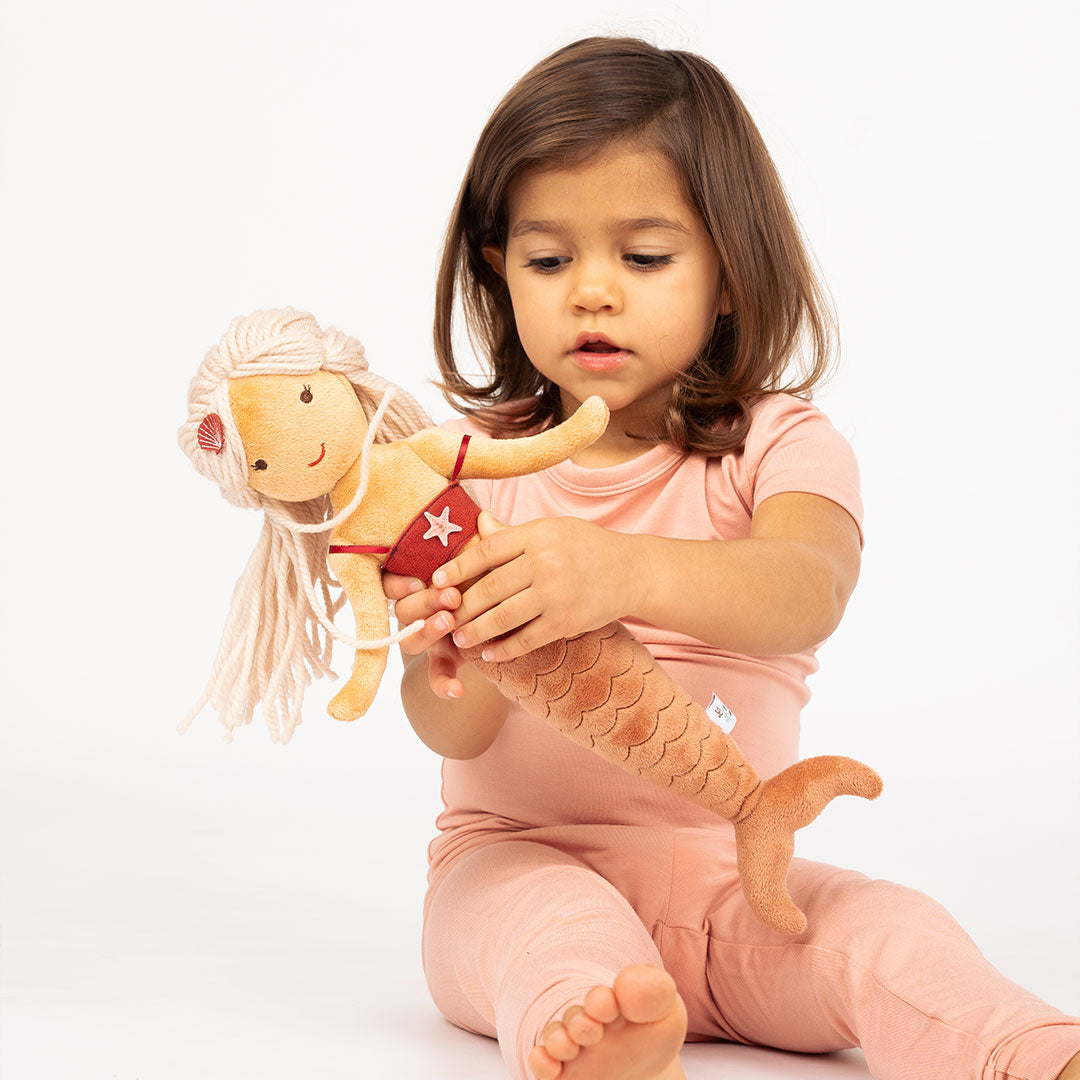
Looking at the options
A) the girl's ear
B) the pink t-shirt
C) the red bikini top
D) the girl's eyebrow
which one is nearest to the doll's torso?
the red bikini top

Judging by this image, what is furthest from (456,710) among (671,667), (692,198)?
(692,198)

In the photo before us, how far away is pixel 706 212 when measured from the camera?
1.43 meters

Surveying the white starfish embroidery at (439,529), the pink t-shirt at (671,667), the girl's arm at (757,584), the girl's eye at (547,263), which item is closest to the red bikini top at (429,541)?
the white starfish embroidery at (439,529)

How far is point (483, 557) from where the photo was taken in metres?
1.11

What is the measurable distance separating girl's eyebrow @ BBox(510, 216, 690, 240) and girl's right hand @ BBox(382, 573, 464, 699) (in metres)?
0.43

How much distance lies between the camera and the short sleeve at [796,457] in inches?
53.6

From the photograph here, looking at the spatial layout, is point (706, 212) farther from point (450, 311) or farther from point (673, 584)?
point (673, 584)

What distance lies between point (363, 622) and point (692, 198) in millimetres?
561

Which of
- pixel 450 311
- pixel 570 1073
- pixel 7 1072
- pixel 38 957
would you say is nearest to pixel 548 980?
pixel 570 1073

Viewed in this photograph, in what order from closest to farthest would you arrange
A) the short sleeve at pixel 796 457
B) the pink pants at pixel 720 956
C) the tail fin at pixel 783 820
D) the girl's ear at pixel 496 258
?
the pink pants at pixel 720 956, the tail fin at pixel 783 820, the short sleeve at pixel 796 457, the girl's ear at pixel 496 258

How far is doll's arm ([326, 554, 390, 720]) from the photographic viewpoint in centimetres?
112

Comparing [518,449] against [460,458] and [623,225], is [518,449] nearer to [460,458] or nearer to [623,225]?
[460,458]

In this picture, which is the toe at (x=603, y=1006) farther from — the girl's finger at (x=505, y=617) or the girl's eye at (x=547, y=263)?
the girl's eye at (x=547, y=263)

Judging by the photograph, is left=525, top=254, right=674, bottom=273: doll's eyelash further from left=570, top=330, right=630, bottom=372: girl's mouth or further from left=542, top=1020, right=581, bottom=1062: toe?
left=542, top=1020, right=581, bottom=1062: toe
